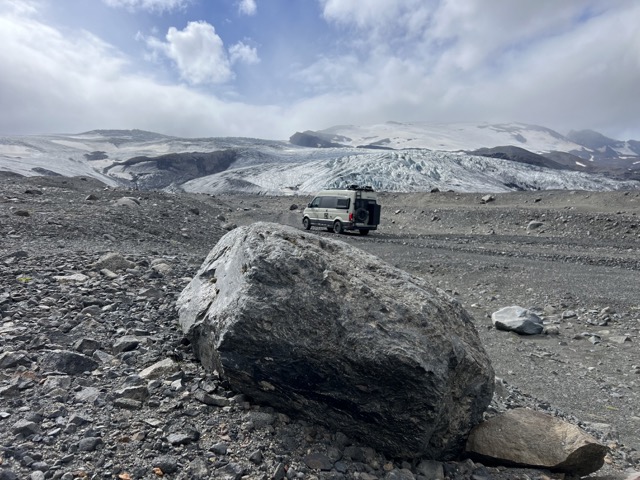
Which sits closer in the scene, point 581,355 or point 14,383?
point 14,383

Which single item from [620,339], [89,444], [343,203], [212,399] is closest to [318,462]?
[212,399]

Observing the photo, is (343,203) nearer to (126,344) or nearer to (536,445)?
(126,344)

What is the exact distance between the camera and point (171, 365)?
3787 millimetres

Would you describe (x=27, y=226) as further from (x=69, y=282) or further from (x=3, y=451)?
(x=3, y=451)

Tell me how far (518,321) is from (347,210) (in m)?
13.3

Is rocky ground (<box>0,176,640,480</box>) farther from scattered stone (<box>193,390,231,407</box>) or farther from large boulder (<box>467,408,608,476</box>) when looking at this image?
large boulder (<box>467,408,608,476</box>)

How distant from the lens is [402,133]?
129m

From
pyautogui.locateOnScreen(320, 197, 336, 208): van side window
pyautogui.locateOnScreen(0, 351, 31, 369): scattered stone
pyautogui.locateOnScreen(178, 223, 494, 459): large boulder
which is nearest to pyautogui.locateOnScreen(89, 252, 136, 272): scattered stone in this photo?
pyautogui.locateOnScreen(0, 351, 31, 369): scattered stone

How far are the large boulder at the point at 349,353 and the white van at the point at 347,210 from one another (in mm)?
17191

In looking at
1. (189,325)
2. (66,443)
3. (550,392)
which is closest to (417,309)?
(189,325)

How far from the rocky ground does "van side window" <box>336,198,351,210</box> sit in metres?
7.45

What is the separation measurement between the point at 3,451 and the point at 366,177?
44543 millimetres

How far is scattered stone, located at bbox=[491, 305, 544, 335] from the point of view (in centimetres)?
833

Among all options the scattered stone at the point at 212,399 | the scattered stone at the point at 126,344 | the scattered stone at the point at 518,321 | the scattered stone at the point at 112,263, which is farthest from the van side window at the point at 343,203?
the scattered stone at the point at 212,399
